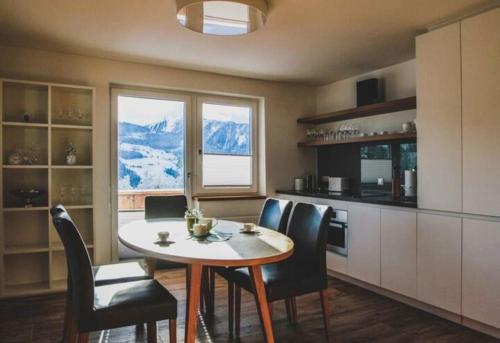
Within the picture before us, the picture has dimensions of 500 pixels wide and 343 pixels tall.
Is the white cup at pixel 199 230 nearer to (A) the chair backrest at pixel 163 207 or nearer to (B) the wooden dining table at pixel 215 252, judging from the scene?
(B) the wooden dining table at pixel 215 252

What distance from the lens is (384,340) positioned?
2453mm

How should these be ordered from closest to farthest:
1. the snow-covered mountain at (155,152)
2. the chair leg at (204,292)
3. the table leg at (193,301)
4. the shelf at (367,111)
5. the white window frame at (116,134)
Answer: the table leg at (193,301)
the chair leg at (204,292)
the shelf at (367,111)
the white window frame at (116,134)
the snow-covered mountain at (155,152)

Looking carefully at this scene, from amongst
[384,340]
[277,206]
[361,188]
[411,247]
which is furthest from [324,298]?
[361,188]

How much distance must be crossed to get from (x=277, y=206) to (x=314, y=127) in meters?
2.29

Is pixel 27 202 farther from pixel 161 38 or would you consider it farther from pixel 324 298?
pixel 324 298

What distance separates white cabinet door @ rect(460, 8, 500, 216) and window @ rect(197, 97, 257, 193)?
2.61 metres

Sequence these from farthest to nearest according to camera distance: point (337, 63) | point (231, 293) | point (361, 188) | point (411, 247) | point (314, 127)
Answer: point (314, 127), point (361, 188), point (337, 63), point (411, 247), point (231, 293)

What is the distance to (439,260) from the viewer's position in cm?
276

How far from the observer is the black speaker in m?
3.89

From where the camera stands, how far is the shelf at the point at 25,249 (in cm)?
319

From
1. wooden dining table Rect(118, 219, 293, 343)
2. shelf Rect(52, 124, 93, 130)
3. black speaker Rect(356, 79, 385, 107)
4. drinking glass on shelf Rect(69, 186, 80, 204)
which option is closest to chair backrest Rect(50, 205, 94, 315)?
wooden dining table Rect(118, 219, 293, 343)

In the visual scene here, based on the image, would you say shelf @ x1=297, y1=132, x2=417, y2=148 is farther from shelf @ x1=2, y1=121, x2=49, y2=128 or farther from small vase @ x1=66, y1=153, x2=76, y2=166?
shelf @ x1=2, y1=121, x2=49, y2=128

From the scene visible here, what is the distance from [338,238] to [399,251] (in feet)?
2.60

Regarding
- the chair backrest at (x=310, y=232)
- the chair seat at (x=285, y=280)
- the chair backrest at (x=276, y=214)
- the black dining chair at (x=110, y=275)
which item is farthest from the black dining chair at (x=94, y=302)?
the chair backrest at (x=276, y=214)
